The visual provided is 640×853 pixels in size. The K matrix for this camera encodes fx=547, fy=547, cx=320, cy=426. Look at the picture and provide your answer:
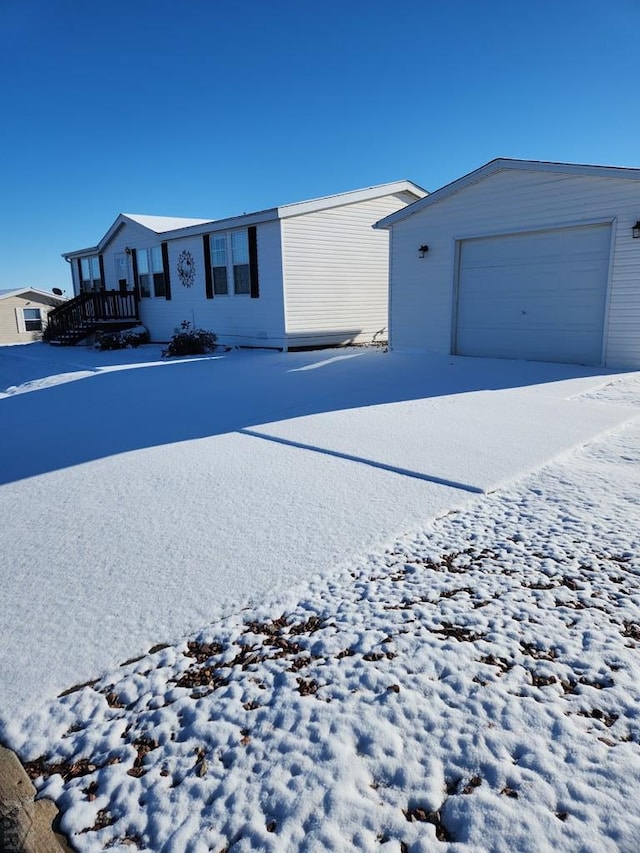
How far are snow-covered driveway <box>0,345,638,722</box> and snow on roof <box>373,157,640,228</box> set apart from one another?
3.05 metres

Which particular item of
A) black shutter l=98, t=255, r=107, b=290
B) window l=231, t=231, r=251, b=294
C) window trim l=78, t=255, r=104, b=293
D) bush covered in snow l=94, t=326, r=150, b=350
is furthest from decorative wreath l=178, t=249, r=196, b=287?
window trim l=78, t=255, r=104, b=293

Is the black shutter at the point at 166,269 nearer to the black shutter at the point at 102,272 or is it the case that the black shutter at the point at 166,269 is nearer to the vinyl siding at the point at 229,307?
the vinyl siding at the point at 229,307

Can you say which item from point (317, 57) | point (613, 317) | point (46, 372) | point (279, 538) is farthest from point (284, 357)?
point (279, 538)

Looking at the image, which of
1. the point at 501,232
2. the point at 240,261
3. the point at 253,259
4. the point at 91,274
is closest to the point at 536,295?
the point at 501,232

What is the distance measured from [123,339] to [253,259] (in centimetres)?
501

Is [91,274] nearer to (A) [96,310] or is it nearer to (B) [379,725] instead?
(A) [96,310]

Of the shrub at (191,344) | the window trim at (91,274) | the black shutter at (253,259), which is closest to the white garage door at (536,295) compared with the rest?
the black shutter at (253,259)

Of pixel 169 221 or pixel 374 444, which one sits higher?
pixel 169 221

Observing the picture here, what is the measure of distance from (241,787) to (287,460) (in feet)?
9.91

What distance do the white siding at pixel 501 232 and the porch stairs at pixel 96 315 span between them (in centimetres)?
1008

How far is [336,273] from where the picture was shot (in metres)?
14.1

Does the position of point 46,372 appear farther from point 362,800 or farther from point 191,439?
point 362,800

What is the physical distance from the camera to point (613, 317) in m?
8.70

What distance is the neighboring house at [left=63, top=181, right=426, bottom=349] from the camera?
13.2 m
